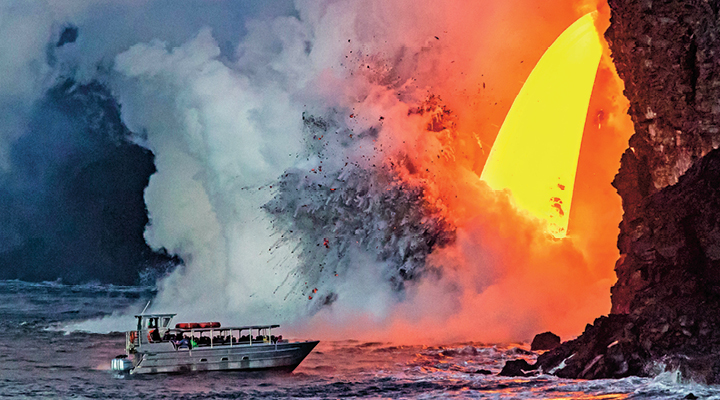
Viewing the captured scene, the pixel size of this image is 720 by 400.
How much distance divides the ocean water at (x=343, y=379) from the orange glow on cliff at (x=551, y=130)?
38.3ft

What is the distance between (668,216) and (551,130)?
18.0 m

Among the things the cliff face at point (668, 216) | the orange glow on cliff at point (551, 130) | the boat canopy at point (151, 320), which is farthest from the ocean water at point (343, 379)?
the orange glow on cliff at point (551, 130)

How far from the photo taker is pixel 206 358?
109ft

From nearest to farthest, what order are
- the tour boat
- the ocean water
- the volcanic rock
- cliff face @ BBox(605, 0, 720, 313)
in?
the ocean water < cliff face @ BBox(605, 0, 720, 313) < the tour boat < the volcanic rock

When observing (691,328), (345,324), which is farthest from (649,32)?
(345,324)

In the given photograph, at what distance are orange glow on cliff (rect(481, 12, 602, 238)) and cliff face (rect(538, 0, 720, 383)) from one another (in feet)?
34.7

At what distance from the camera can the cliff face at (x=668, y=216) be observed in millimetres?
26328

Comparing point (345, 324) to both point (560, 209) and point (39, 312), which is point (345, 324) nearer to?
point (560, 209)

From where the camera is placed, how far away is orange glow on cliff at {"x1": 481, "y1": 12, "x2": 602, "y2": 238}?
147 feet

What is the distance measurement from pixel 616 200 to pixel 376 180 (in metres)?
13.8

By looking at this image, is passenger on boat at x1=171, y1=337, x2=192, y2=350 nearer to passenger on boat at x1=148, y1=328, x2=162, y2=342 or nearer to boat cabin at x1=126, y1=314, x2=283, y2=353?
boat cabin at x1=126, y1=314, x2=283, y2=353

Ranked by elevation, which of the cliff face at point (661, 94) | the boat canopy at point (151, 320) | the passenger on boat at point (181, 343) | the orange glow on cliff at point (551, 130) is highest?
the orange glow on cliff at point (551, 130)

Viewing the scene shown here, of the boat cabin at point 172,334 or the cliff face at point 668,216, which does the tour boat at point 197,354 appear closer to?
the boat cabin at point 172,334

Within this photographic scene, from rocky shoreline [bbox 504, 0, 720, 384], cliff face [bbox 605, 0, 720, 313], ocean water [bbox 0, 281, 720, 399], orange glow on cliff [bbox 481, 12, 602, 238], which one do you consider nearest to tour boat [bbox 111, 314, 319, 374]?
ocean water [bbox 0, 281, 720, 399]
